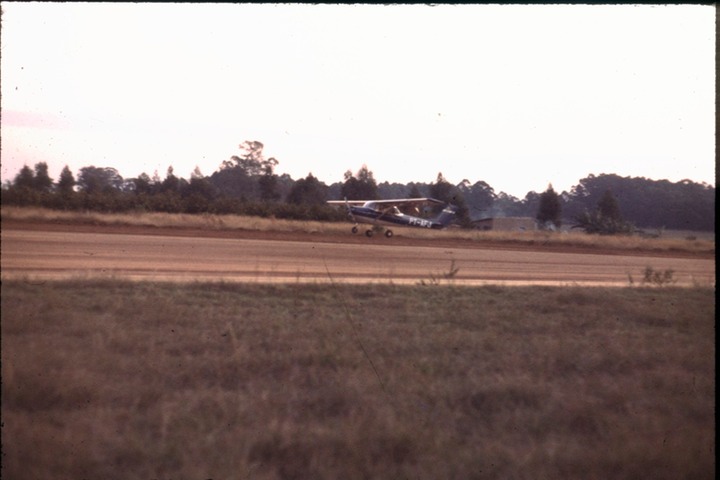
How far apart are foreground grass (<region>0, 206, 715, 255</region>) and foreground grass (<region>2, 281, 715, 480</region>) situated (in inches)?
374

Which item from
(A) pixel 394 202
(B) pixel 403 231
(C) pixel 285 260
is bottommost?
(C) pixel 285 260

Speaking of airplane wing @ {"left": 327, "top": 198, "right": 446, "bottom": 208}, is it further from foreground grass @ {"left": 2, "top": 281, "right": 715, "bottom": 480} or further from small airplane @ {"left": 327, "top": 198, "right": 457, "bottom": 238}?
foreground grass @ {"left": 2, "top": 281, "right": 715, "bottom": 480}

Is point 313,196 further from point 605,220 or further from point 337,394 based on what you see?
point 337,394

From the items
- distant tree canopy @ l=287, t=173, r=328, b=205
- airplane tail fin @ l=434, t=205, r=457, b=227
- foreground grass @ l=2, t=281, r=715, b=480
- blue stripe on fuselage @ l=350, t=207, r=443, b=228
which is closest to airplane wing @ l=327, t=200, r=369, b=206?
blue stripe on fuselage @ l=350, t=207, r=443, b=228

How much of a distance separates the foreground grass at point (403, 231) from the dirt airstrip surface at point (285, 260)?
0.50m

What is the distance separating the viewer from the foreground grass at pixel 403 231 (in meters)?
22.0

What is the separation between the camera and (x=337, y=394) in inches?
243

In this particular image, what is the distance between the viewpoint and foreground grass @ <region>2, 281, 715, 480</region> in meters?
4.80

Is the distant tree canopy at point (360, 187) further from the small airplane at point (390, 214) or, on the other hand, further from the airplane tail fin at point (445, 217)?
the airplane tail fin at point (445, 217)

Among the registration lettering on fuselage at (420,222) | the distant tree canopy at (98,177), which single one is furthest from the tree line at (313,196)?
the registration lettering on fuselage at (420,222)

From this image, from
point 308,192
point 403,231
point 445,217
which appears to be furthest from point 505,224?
point 308,192

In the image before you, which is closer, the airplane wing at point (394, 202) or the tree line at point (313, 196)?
the tree line at point (313, 196)

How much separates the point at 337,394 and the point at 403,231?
3314 centimetres

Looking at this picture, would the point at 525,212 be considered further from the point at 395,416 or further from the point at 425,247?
the point at 395,416
